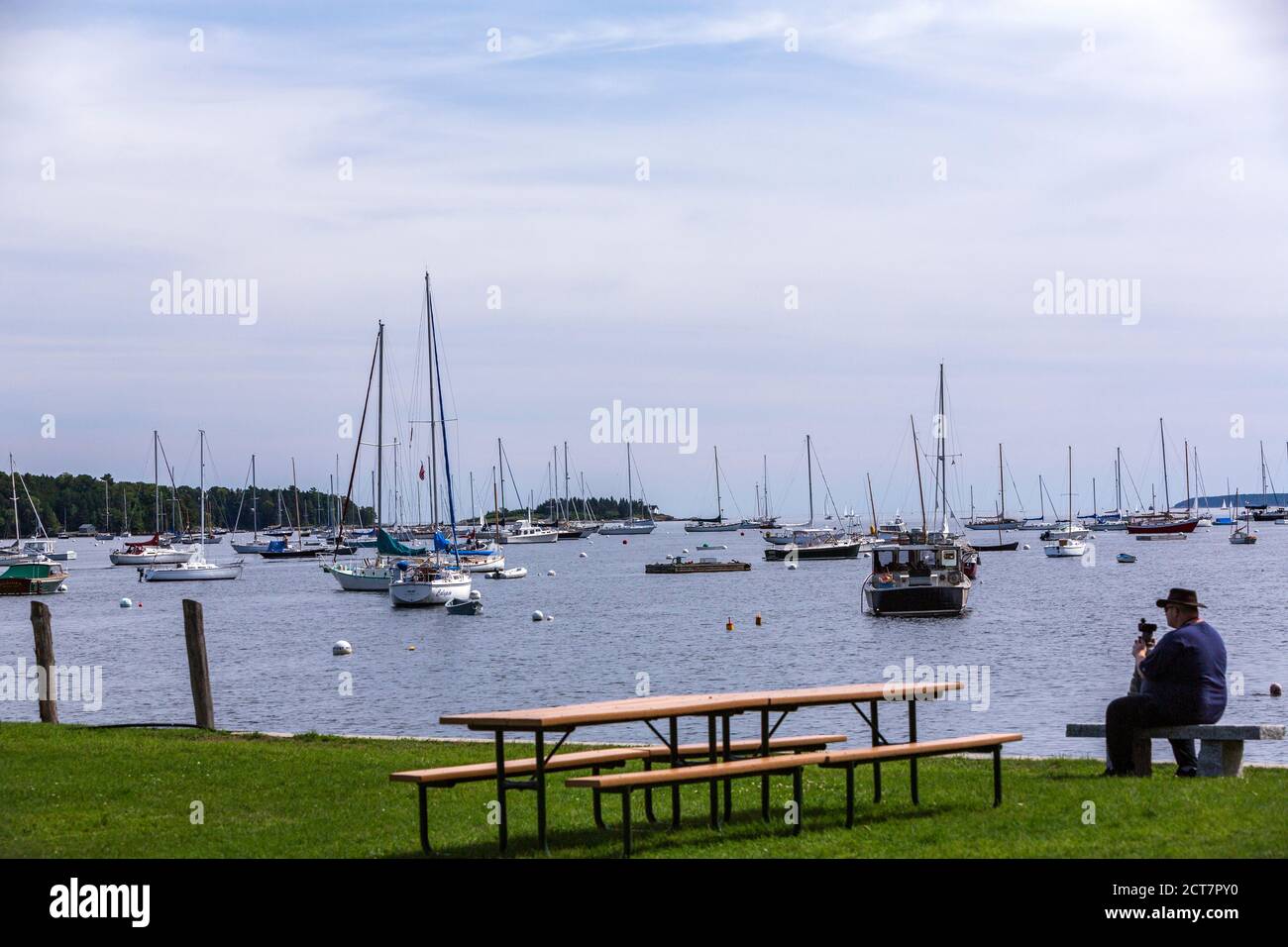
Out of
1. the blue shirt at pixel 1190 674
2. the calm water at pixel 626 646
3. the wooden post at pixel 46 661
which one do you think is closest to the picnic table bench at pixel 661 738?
the blue shirt at pixel 1190 674

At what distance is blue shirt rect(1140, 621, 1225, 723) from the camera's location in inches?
494

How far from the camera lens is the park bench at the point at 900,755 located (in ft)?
35.4

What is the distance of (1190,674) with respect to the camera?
12.6 metres

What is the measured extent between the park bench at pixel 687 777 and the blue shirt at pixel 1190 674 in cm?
359

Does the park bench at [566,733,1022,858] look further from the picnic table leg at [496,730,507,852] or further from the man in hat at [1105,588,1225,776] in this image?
the man in hat at [1105,588,1225,776]

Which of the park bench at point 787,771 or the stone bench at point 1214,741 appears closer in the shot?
the park bench at point 787,771

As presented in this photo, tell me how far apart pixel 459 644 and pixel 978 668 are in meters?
20.9

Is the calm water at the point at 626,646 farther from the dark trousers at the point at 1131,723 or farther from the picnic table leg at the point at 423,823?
the picnic table leg at the point at 423,823

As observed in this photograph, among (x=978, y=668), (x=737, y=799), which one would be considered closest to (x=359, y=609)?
(x=978, y=668)

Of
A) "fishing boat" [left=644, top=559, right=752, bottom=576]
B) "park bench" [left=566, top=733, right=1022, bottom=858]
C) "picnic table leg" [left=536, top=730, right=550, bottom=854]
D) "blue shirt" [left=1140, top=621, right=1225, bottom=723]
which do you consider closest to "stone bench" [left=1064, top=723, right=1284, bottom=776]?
"blue shirt" [left=1140, top=621, right=1225, bottom=723]

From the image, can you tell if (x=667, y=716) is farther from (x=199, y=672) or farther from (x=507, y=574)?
(x=507, y=574)
